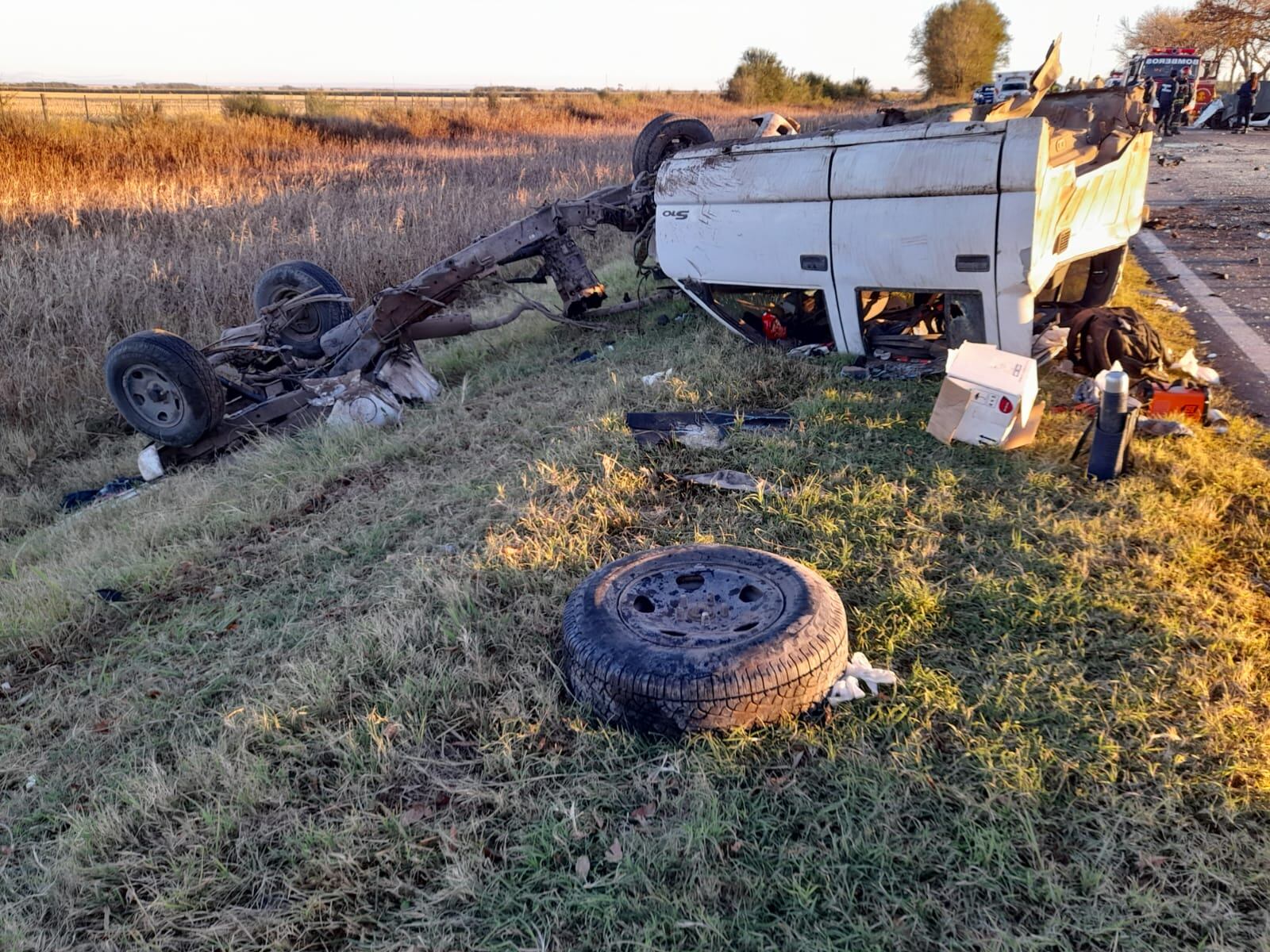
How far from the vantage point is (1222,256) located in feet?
29.0

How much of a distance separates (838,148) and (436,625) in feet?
12.9

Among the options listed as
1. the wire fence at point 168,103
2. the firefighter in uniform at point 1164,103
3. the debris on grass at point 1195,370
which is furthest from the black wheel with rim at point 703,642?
the firefighter in uniform at point 1164,103

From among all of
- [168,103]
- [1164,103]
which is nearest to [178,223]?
[168,103]

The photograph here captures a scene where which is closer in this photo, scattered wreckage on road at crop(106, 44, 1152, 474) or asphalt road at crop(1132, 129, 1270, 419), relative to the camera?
scattered wreckage on road at crop(106, 44, 1152, 474)

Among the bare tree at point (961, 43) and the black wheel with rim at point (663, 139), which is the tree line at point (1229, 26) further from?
the black wheel with rim at point (663, 139)

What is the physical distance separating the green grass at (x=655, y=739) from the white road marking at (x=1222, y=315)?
1.60 m

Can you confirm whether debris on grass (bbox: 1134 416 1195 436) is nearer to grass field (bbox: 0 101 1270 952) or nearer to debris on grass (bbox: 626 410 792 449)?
grass field (bbox: 0 101 1270 952)

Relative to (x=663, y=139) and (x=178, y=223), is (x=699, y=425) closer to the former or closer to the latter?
(x=663, y=139)

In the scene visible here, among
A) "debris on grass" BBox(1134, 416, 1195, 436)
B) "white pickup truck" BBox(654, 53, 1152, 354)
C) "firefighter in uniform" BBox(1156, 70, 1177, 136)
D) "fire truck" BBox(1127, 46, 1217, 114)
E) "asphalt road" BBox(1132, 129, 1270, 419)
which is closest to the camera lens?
"debris on grass" BBox(1134, 416, 1195, 436)

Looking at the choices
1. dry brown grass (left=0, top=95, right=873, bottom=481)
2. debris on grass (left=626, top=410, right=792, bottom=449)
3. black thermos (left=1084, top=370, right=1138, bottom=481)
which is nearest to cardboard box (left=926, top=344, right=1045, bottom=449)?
black thermos (left=1084, top=370, right=1138, bottom=481)

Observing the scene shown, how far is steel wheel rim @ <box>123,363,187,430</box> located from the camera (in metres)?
6.52

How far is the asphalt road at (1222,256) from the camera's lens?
5758mm

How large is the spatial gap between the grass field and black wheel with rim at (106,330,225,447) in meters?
1.47

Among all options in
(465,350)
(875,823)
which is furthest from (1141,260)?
(875,823)
